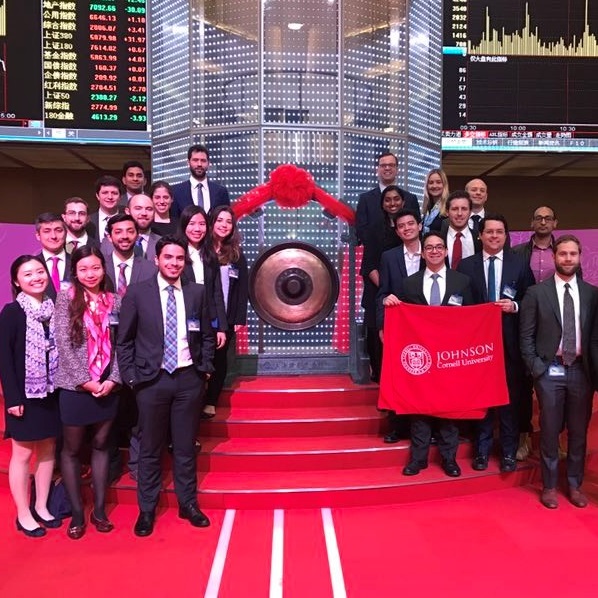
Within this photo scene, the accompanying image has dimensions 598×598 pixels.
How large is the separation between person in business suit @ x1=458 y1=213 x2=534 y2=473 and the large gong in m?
1.90

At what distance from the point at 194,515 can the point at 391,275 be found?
231 centimetres

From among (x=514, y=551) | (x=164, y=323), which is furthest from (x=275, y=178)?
(x=514, y=551)

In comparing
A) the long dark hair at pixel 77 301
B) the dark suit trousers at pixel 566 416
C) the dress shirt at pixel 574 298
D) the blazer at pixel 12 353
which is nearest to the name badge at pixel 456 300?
the dress shirt at pixel 574 298

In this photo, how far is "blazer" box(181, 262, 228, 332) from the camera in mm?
4406

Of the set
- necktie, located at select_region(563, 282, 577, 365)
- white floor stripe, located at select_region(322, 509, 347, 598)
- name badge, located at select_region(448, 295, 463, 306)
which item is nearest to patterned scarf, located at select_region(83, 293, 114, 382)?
white floor stripe, located at select_region(322, 509, 347, 598)

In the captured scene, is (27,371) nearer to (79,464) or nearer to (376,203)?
(79,464)

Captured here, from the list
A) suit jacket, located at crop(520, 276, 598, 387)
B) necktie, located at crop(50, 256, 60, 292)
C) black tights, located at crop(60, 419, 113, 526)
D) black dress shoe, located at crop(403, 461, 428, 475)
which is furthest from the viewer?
black dress shoe, located at crop(403, 461, 428, 475)

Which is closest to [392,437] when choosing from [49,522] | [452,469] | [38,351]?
[452,469]

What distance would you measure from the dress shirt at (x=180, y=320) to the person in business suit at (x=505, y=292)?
7.14 ft

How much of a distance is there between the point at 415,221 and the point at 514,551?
2406mm

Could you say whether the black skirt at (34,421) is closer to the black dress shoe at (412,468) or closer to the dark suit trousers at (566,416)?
the black dress shoe at (412,468)

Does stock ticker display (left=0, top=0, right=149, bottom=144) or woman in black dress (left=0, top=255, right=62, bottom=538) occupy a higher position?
stock ticker display (left=0, top=0, right=149, bottom=144)

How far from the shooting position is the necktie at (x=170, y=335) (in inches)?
150

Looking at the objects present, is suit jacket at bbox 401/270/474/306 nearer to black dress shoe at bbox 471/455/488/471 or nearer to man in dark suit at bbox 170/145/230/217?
black dress shoe at bbox 471/455/488/471
